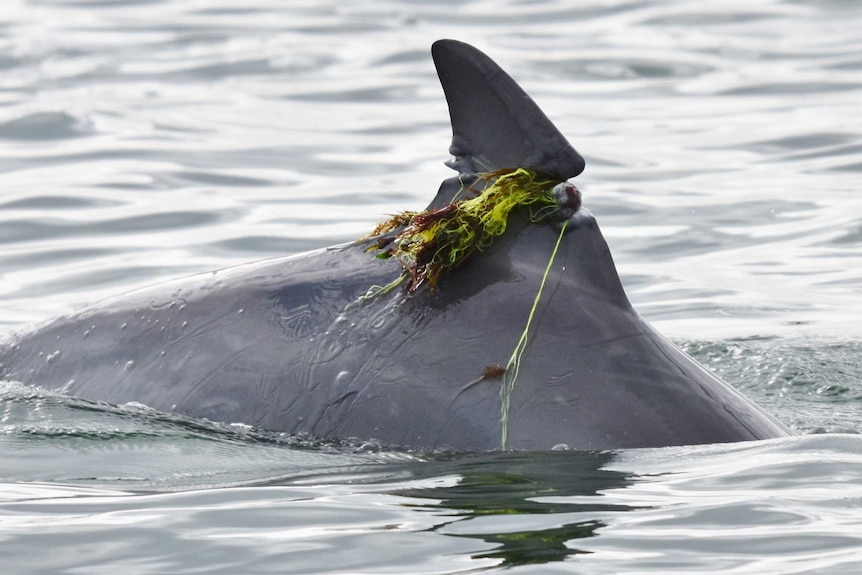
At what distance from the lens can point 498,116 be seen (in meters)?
6.71

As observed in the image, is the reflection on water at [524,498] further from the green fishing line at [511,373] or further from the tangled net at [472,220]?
the tangled net at [472,220]

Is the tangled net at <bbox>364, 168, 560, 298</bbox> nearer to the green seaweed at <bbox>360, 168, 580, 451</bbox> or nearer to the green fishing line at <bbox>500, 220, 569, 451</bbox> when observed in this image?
the green seaweed at <bbox>360, 168, 580, 451</bbox>

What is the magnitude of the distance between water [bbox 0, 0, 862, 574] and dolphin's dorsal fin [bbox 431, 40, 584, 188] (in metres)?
1.21

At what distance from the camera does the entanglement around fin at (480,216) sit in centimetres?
666

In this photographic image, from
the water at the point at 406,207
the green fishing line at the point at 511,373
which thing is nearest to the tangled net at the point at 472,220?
the green fishing line at the point at 511,373

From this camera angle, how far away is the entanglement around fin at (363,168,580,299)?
6664 mm

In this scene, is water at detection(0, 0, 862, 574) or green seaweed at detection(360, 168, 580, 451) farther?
green seaweed at detection(360, 168, 580, 451)

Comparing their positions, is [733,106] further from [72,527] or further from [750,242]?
[72,527]

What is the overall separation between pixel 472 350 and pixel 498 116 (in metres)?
0.96

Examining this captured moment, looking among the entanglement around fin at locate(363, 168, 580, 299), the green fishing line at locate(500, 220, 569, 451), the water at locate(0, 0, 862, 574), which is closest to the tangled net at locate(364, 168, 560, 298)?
the entanglement around fin at locate(363, 168, 580, 299)

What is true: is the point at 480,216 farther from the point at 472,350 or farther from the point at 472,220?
the point at 472,350

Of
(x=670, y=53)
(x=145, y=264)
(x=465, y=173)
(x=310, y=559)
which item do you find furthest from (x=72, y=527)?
(x=670, y=53)

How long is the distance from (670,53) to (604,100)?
3021mm

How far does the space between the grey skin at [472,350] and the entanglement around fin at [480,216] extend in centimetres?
4
